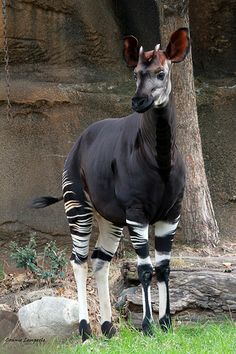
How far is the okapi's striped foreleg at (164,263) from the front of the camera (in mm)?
4795

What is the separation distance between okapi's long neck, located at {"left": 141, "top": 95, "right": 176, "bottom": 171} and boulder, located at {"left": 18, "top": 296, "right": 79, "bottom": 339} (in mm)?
1425

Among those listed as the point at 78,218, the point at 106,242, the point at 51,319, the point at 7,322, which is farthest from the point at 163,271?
the point at 7,322

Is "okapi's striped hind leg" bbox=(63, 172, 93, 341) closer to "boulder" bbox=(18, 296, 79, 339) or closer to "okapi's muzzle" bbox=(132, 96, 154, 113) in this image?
"boulder" bbox=(18, 296, 79, 339)

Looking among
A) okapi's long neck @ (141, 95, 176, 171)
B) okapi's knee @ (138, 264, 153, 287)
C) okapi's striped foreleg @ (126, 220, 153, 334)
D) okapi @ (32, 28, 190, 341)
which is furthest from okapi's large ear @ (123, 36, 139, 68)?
okapi's knee @ (138, 264, 153, 287)

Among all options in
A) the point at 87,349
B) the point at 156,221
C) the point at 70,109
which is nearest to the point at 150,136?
the point at 156,221

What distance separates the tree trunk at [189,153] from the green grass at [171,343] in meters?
1.76

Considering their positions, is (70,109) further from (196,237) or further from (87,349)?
(87,349)

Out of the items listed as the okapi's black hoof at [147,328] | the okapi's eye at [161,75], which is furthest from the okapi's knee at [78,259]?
the okapi's eye at [161,75]

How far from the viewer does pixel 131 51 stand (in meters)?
4.63

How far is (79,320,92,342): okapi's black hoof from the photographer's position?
5.11 metres

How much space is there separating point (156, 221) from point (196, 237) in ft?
6.85

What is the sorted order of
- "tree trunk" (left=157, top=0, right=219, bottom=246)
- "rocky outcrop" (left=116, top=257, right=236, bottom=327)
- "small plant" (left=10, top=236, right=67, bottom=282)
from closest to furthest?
"rocky outcrop" (left=116, top=257, right=236, bottom=327) < "small plant" (left=10, top=236, right=67, bottom=282) < "tree trunk" (left=157, top=0, right=219, bottom=246)

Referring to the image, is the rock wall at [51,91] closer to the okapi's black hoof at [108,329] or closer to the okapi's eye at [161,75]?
the okapi's black hoof at [108,329]

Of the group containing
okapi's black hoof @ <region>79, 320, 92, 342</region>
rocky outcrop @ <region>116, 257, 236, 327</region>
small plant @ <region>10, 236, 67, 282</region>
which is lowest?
small plant @ <region>10, 236, 67, 282</region>
